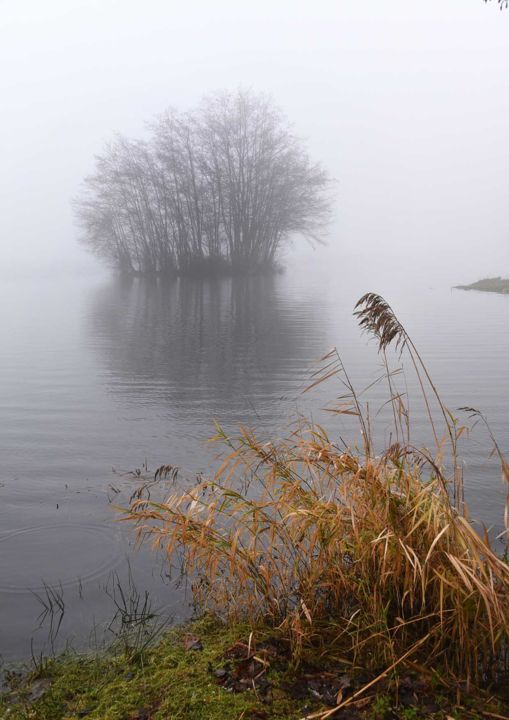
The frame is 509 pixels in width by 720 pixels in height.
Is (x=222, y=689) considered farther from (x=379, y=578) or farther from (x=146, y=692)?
(x=379, y=578)

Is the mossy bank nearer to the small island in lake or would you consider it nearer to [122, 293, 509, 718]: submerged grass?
[122, 293, 509, 718]: submerged grass

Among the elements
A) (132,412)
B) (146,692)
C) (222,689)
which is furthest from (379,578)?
(132,412)

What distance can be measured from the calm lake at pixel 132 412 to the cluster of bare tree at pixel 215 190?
3014 cm

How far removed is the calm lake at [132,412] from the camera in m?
3.95

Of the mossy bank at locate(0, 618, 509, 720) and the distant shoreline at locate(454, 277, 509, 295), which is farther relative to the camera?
the distant shoreline at locate(454, 277, 509, 295)

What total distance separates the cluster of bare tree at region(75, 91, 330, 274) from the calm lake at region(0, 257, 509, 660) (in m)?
30.1

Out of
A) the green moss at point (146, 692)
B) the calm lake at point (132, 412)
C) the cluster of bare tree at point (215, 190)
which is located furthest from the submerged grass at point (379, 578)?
the cluster of bare tree at point (215, 190)

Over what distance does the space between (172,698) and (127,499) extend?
108 inches

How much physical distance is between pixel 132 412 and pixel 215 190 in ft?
142

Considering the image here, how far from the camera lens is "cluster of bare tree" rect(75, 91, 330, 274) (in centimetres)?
4866

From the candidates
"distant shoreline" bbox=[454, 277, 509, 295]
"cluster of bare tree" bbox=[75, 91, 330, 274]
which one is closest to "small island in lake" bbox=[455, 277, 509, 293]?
"distant shoreline" bbox=[454, 277, 509, 295]

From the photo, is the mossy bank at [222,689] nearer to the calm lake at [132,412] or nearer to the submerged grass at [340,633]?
the submerged grass at [340,633]

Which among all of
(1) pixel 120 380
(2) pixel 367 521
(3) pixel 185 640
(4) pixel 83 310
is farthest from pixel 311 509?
(4) pixel 83 310

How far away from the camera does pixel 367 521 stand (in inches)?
123
